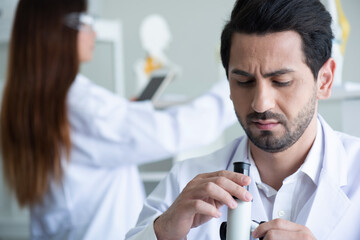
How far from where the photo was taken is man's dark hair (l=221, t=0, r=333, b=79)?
92cm

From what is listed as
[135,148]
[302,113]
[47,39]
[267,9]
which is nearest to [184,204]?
[302,113]

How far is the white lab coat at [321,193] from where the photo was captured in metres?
0.88

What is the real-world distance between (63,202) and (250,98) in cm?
78

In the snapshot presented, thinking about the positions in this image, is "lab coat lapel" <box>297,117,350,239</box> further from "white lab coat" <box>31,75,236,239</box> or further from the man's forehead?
"white lab coat" <box>31,75,236,239</box>

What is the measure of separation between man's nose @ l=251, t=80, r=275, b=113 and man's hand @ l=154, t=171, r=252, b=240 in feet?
0.47

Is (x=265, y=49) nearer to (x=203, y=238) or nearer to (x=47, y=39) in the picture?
(x=203, y=238)

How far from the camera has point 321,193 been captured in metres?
0.90

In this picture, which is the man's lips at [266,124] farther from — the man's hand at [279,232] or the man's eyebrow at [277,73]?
the man's hand at [279,232]

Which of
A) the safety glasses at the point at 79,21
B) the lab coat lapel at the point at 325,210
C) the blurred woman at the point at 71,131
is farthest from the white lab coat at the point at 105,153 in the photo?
the lab coat lapel at the point at 325,210

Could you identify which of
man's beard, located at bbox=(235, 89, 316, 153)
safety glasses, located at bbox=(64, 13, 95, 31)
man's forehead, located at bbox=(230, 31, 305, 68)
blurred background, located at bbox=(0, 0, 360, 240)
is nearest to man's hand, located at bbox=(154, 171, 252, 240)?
man's beard, located at bbox=(235, 89, 316, 153)

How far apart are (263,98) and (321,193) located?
20cm

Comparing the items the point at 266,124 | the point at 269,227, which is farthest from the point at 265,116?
the point at 269,227

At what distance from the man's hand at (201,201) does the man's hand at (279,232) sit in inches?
2.0

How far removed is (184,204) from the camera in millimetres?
842
